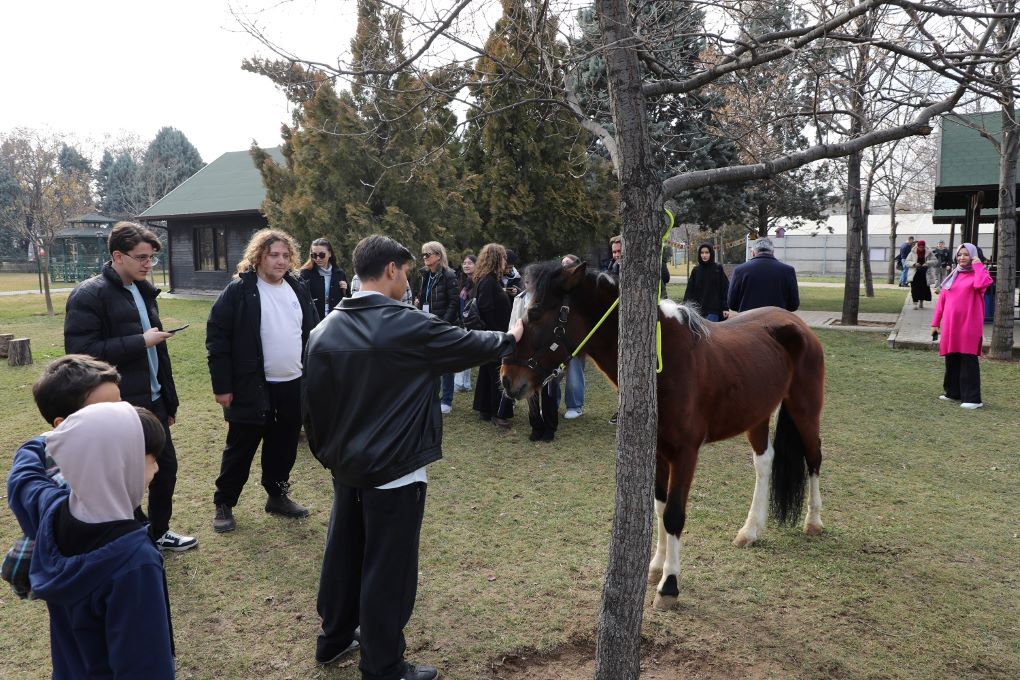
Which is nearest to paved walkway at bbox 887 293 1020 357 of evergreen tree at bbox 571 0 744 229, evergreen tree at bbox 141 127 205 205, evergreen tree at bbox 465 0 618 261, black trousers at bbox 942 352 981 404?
black trousers at bbox 942 352 981 404

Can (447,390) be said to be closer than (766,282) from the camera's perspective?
No

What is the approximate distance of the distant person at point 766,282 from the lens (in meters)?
7.79

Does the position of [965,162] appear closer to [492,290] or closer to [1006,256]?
[1006,256]

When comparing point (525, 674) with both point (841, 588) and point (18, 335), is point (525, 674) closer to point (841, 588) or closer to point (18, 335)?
point (841, 588)

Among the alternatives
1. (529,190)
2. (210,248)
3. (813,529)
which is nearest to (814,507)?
(813,529)

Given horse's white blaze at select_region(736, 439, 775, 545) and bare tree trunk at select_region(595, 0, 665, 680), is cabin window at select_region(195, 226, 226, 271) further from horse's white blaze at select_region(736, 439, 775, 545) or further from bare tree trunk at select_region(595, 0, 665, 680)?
bare tree trunk at select_region(595, 0, 665, 680)

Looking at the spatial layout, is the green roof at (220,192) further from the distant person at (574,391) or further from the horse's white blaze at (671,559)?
the horse's white blaze at (671,559)

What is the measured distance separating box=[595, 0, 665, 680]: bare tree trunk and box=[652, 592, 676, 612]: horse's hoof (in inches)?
41.2

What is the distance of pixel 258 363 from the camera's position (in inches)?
178

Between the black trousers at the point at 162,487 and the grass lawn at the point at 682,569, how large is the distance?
10.5 inches

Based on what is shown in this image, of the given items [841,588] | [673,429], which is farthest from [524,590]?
[841,588]

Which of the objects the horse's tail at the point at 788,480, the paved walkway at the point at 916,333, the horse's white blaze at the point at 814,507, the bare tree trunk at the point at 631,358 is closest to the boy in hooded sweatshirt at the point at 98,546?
the bare tree trunk at the point at 631,358

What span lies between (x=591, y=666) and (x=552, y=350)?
64.5 inches

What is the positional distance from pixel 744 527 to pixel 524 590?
67.3 inches
